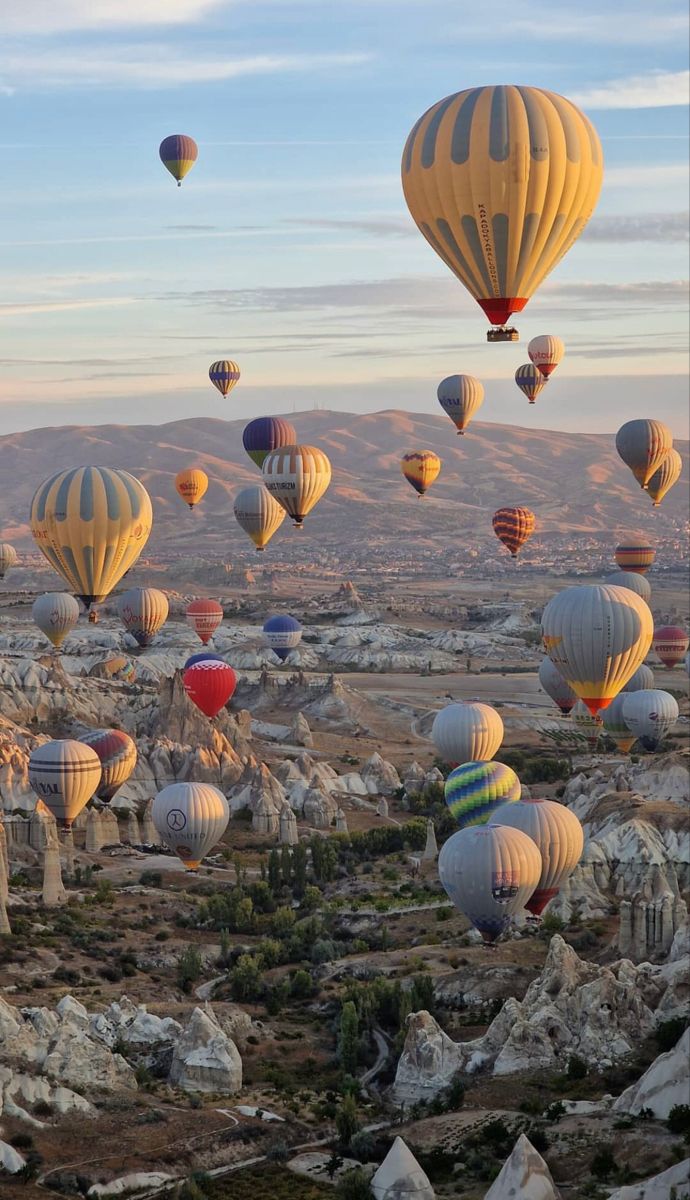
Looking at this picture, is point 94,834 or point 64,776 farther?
point 94,834

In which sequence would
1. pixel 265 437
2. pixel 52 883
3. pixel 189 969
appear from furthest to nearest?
pixel 265 437 → pixel 52 883 → pixel 189 969

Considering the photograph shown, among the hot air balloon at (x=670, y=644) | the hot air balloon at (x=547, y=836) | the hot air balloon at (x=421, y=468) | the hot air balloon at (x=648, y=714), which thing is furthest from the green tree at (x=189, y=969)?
the hot air balloon at (x=670, y=644)

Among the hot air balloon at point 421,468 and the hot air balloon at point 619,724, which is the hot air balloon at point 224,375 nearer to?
the hot air balloon at point 421,468

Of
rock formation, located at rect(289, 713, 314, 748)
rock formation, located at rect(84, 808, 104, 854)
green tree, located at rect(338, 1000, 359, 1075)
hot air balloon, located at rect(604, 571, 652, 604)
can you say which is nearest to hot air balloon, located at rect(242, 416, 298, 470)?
rock formation, located at rect(289, 713, 314, 748)

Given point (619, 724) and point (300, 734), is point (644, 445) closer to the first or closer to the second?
point (619, 724)

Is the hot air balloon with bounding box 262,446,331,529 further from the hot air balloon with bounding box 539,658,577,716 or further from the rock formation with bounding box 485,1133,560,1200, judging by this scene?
the rock formation with bounding box 485,1133,560,1200

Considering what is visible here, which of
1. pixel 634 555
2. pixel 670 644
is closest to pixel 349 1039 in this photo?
pixel 634 555
